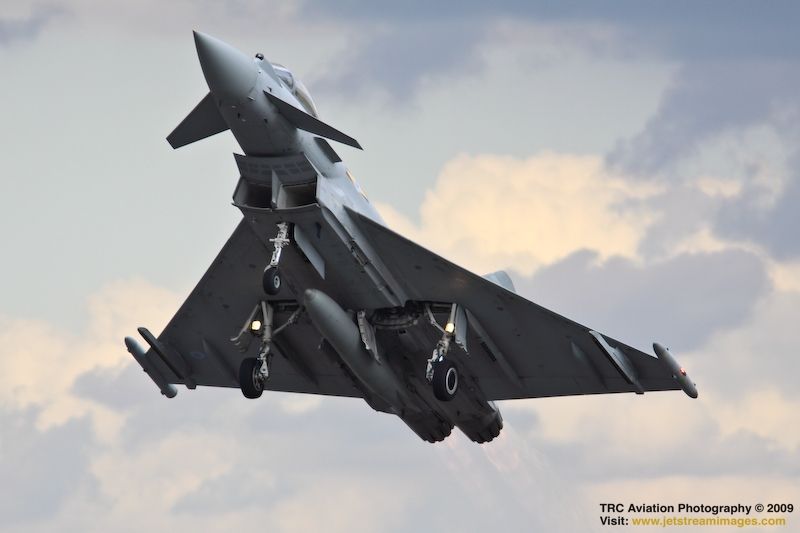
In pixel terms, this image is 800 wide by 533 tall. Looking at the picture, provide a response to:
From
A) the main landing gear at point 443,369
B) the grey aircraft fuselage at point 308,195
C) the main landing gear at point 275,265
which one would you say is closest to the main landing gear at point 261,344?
the grey aircraft fuselage at point 308,195

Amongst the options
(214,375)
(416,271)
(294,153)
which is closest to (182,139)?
(294,153)

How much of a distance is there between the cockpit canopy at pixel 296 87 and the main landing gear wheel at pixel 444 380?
630cm

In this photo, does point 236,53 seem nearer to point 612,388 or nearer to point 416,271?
point 416,271

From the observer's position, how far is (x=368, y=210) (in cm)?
3491

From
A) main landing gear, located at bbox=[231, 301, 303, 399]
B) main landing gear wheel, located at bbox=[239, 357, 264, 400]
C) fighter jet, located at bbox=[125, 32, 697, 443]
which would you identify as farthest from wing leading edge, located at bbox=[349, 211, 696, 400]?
main landing gear wheel, located at bbox=[239, 357, 264, 400]

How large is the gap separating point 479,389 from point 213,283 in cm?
702

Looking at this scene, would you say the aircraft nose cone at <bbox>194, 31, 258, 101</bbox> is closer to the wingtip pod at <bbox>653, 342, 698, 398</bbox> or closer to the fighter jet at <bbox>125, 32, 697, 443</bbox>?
the fighter jet at <bbox>125, 32, 697, 443</bbox>

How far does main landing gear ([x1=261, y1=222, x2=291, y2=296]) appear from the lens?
32.6m

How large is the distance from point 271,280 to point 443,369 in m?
4.78

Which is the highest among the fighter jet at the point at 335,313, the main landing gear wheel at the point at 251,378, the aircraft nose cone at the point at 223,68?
the aircraft nose cone at the point at 223,68

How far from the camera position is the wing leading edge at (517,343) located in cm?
3481

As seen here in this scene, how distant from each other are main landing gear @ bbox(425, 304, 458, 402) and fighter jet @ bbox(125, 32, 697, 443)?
0.04 metres

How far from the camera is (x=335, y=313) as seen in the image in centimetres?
3441

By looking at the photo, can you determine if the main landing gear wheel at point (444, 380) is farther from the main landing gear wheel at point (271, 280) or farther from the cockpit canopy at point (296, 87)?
the cockpit canopy at point (296, 87)
